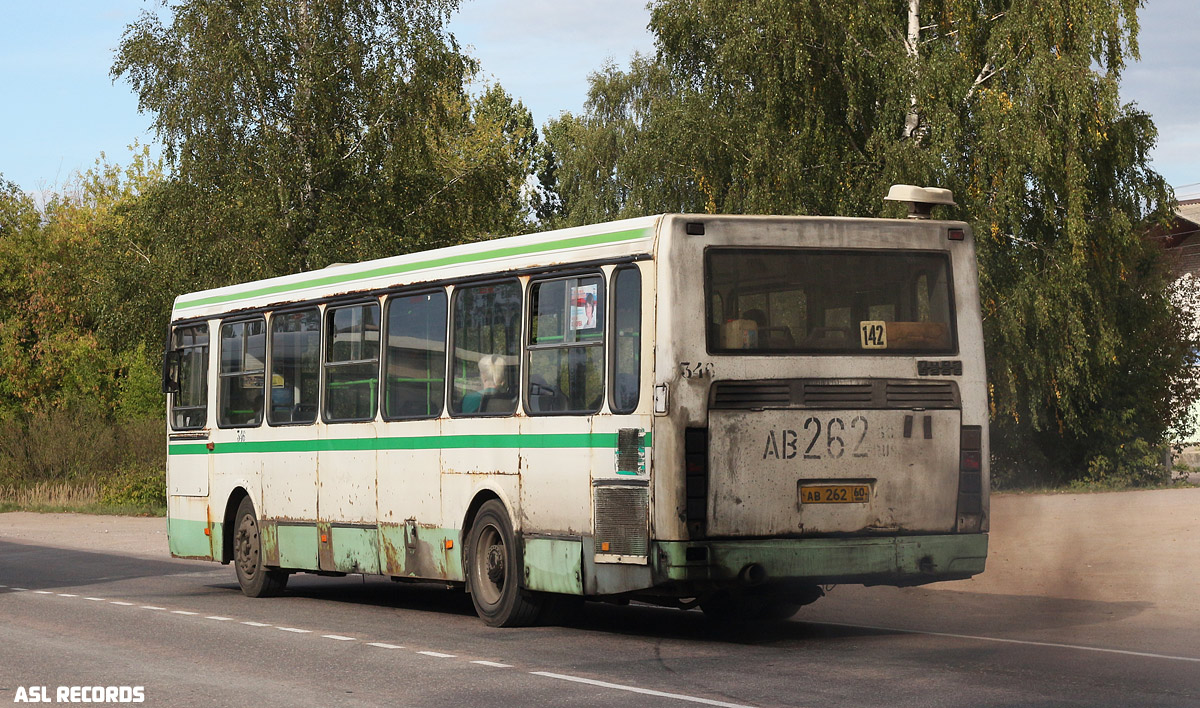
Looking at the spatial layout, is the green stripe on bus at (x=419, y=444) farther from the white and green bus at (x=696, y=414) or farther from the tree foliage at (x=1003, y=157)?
the tree foliage at (x=1003, y=157)

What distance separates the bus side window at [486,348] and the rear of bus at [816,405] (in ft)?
6.57

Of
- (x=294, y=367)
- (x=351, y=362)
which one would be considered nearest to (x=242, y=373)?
(x=294, y=367)

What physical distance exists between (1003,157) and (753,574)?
18.9 meters

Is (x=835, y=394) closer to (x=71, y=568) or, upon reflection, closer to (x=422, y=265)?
(x=422, y=265)

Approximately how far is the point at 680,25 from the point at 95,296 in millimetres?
15007

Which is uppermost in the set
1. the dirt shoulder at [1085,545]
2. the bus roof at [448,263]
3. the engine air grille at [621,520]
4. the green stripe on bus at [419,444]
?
the bus roof at [448,263]

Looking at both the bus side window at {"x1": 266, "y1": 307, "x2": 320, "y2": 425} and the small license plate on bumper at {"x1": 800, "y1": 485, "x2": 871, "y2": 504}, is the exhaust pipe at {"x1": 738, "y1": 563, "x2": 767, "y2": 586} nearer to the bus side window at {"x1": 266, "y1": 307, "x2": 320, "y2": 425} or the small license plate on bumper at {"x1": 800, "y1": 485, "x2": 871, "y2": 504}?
the small license plate on bumper at {"x1": 800, "y1": 485, "x2": 871, "y2": 504}

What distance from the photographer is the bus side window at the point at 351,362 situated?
587 inches

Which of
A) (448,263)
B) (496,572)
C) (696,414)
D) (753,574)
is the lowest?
(496,572)

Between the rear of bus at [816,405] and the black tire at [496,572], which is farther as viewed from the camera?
the black tire at [496,572]

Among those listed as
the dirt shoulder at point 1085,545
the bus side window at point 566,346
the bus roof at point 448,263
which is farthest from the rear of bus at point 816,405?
the dirt shoulder at point 1085,545

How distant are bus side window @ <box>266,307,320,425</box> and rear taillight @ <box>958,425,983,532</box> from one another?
6.66 meters

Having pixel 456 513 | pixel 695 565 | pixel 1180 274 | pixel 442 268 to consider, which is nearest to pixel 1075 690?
pixel 695 565

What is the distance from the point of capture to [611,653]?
37.0 feet
